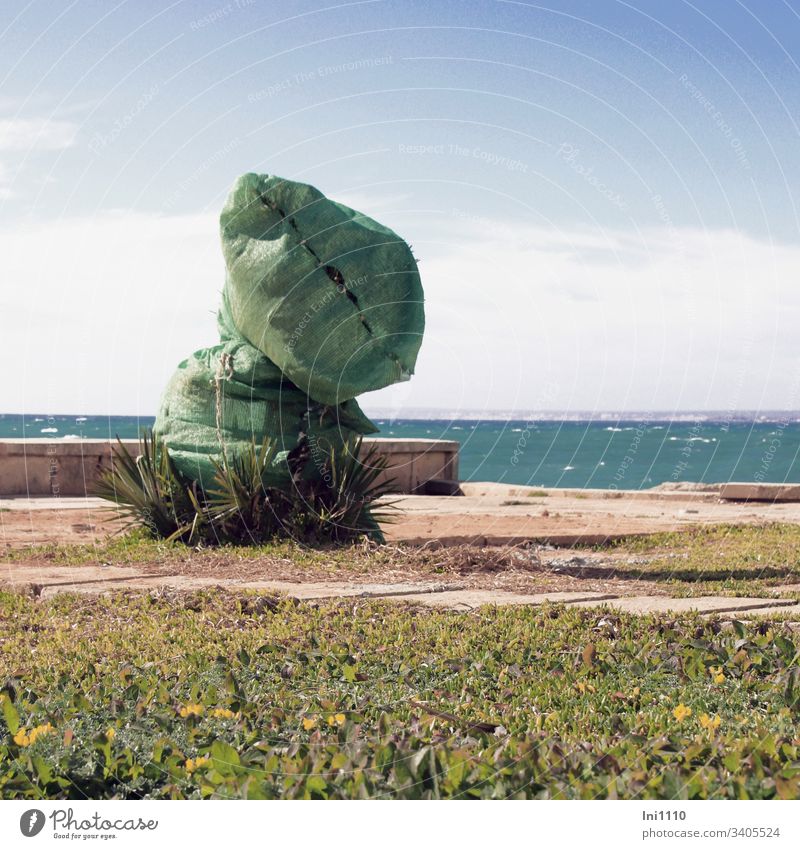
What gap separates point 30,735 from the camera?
345 centimetres

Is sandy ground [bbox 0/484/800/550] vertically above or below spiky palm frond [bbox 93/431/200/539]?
below

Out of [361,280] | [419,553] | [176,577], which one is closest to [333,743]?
[176,577]

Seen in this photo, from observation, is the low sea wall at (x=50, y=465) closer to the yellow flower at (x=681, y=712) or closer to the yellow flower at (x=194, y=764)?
the yellow flower at (x=681, y=712)

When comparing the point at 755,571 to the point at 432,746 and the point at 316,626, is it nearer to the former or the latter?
the point at 316,626

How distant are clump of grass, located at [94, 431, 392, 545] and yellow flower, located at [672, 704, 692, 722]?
4824mm

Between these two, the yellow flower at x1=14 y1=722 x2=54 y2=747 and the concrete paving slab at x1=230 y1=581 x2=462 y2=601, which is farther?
the concrete paving slab at x1=230 y1=581 x2=462 y2=601

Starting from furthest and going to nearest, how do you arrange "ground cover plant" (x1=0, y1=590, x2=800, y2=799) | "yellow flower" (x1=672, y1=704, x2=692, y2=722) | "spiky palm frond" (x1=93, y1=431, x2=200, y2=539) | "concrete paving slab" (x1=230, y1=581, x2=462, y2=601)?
"spiky palm frond" (x1=93, y1=431, x2=200, y2=539), "concrete paving slab" (x1=230, y1=581, x2=462, y2=601), "yellow flower" (x1=672, y1=704, x2=692, y2=722), "ground cover plant" (x1=0, y1=590, x2=800, y2=799)

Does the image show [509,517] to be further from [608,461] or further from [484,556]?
[608,461]

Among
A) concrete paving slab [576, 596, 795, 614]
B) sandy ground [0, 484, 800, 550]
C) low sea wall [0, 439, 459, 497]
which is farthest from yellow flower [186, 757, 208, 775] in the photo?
low sea wall [0, 439, 459, 497]

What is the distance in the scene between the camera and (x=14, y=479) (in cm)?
1415

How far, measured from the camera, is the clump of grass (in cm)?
841

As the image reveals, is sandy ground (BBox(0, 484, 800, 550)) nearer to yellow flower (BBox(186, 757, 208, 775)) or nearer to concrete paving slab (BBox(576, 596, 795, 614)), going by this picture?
concrete paving slab (BBox(576, 596, 795, 614))

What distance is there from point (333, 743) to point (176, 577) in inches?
151

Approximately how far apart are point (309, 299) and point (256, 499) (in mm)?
1655
